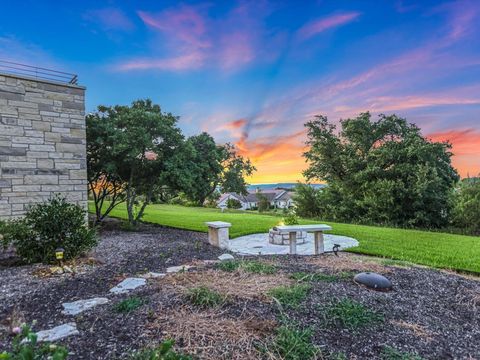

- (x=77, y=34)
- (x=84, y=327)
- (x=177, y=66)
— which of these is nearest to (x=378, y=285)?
(x=84, y=327)

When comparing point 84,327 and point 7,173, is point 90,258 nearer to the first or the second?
point 84,327

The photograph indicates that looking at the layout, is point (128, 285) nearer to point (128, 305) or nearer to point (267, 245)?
point (128, 305)

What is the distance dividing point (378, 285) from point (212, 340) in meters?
2.01

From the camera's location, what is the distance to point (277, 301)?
2.62 metres

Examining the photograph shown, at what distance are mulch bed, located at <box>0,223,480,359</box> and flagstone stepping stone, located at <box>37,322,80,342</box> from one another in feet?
0.24

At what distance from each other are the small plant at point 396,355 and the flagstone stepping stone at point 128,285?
2.51 m

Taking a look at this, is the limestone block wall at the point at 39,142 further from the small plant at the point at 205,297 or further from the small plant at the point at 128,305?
the small plant at the point at 205,297

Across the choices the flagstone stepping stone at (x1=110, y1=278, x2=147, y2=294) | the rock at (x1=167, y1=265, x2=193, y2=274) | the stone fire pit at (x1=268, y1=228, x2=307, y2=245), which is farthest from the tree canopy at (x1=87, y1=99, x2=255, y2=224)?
the flagstone stepping stone at (x1=110, y1=278, x2=147, y2=294)

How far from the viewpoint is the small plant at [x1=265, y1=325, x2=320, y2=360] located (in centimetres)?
194

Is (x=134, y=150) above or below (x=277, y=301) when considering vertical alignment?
above

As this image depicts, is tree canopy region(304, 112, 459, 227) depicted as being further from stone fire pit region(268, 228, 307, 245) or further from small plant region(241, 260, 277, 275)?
small plant region(241, 260, 277, 275)

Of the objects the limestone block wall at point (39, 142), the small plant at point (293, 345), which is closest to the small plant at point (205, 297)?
the small plant at point (293, 345)

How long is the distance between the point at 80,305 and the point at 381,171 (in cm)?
1659

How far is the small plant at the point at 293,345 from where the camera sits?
A: 194cm
